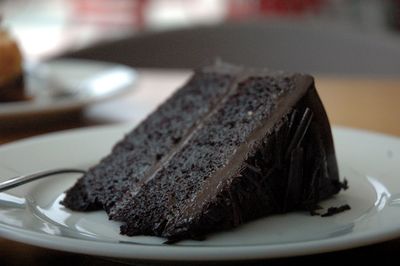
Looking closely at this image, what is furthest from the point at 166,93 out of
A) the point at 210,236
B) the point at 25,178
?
the point at 210,236

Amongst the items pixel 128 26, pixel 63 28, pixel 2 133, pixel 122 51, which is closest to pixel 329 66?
pixel 122 51

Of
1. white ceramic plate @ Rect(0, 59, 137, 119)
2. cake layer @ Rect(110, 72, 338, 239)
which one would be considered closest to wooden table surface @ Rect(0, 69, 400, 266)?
white ceramic plate @ Rect(0, 59, 137, 119)

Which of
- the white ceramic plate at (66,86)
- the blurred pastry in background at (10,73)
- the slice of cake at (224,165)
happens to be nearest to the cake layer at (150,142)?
the slice of cake at (224,165)

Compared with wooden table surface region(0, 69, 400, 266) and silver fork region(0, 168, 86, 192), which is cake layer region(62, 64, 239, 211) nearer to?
silver fork region(0, 168, 86, 192)

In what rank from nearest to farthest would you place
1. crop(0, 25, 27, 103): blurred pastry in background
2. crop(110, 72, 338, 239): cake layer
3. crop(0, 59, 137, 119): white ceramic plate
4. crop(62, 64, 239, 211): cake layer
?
1. crop(110, 72, 338, 239): cake layer
2. crop(62, 64, 239, 211): cake layer
3. crop(0, 59, 137, 119): white ceramic plate
4. crop(0, 25, 27, 103): blurred pastry in background

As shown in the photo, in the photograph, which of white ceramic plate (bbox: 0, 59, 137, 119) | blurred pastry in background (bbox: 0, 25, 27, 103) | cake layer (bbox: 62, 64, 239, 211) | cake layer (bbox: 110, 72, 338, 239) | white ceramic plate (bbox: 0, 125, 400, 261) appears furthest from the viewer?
blurred pastry in background (bbox: 0, 25, 27, 103)

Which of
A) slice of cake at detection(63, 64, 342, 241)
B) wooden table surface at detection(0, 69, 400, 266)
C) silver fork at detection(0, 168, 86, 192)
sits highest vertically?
slice of cake at detection(63, 64, 342, 241)

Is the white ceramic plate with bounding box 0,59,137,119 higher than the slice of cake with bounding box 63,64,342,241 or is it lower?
lower
